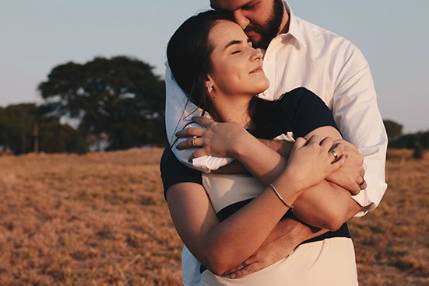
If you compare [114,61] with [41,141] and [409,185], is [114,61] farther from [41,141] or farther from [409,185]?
[409,185]

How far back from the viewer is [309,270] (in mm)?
1794

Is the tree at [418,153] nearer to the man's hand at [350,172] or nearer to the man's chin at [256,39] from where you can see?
the man's chin at [256,39]

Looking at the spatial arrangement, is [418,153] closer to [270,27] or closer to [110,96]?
Answer: [110,96]

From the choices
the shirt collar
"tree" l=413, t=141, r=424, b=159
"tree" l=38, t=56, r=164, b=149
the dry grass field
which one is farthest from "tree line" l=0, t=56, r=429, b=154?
the shirt collar

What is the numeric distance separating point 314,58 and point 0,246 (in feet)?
20.5

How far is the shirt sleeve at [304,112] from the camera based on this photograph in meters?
1.82

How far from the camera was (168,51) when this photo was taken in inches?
76.6

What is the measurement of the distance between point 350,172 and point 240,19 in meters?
0.56

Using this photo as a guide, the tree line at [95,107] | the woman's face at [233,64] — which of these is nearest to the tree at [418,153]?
the tree line at [95,107]

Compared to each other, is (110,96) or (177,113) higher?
(177,113)

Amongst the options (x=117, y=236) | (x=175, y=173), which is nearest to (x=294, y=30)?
(x=175, y=173)

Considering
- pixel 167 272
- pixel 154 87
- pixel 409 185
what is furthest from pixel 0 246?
pixel 154 87

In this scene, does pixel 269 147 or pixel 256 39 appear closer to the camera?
pixel 269 147

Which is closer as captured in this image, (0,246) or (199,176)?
(199,176)
